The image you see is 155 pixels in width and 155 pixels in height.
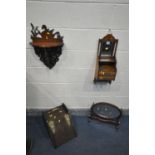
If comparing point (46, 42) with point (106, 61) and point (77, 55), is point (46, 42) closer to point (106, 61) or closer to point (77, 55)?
point (77, 55)

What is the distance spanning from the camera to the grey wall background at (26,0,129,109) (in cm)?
194

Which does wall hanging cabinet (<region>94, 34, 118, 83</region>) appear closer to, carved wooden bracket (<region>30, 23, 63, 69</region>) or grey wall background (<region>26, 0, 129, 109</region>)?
grey wall background (<region>26, 0, 129, 109</region>)

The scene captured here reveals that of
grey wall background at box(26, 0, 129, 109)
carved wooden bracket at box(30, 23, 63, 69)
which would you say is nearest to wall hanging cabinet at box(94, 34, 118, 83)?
grey wall background at box(26, 0, 129, 109)

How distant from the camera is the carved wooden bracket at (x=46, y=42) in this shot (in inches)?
77.0

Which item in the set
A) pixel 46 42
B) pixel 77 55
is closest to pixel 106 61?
pixel 77 55

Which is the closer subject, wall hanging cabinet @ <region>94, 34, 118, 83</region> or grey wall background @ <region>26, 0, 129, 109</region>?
grey wall background @ <region>26, 0, 129, 109</region>

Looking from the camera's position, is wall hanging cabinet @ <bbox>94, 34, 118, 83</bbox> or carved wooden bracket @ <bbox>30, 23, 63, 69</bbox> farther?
wall hanging cabinet @ <bbox>94, 34, 118, 83</bbox>

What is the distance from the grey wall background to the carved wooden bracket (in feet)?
0.20

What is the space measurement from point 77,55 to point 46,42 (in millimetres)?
363
